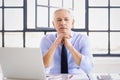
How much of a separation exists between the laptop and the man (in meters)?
0.61

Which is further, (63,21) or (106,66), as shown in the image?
(106,66)

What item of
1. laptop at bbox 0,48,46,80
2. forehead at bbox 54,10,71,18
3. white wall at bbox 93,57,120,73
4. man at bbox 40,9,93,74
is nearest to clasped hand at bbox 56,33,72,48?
man at bbox 40,9,93,74

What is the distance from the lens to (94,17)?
11.8 ft

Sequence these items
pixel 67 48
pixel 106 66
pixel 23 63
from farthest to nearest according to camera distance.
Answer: pixel 106 66 < pixel 67 48 < pixel 23 63

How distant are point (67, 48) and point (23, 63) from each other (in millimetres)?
796

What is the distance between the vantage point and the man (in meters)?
2.37

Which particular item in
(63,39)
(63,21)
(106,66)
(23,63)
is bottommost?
(106,66)

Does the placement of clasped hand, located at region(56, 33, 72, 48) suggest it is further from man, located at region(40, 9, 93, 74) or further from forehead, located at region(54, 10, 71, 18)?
forehead, located at region(54, 10, 71, 18)

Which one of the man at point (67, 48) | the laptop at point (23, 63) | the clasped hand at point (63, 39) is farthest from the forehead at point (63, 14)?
the laptop at point (23, 63)

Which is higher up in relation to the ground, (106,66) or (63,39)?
(63,39)

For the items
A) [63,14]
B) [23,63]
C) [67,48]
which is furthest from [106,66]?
[23,63]

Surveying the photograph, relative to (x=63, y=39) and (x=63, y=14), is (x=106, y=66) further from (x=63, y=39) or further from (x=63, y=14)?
(x=63, y=14)

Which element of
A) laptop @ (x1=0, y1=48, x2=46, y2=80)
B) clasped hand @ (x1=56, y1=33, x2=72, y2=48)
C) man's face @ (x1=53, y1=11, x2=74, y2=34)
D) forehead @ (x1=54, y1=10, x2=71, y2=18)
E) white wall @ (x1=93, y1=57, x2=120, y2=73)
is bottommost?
white wall @ (x1=93, y1=57, x2=120, y2=73)

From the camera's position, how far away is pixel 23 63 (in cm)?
172
